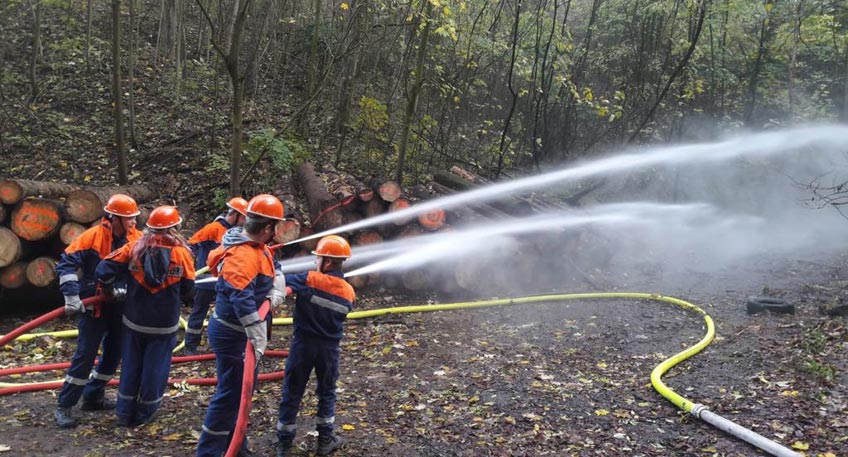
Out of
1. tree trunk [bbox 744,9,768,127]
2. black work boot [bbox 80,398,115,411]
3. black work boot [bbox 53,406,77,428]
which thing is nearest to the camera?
black work boot [bbox 53,406,77,428]

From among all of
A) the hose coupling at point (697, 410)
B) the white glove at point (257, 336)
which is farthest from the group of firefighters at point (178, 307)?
the hose coupling at point (697, 410)

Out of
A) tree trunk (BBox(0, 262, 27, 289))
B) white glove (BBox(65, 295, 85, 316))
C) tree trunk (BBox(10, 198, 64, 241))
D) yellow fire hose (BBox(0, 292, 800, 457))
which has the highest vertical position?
tree trunk (BBox(10, 198, 64, 241))

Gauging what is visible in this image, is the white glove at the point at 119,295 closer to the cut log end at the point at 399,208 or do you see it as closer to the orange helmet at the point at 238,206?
the orange helmet at the point at 238,206

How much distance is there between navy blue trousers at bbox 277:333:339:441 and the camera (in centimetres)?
470

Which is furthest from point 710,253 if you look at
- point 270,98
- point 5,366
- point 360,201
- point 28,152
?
point 28,152

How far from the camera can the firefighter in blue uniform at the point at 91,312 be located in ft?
16.9

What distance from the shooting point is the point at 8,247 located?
25.5ft

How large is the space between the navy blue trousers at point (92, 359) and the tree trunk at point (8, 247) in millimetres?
3221

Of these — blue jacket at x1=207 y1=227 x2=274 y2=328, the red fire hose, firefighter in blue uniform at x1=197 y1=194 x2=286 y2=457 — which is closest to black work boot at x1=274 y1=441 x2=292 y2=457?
firefighter in blue uniform at x1=197 y1=194 x2=286 y2=457

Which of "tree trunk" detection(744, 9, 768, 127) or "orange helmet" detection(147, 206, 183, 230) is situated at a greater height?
"tree trunk" detection(744, 9, 768, 127)

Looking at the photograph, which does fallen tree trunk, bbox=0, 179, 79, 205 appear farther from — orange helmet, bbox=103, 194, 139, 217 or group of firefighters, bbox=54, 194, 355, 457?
orange helmet, bbox=103, 194, 139, 217

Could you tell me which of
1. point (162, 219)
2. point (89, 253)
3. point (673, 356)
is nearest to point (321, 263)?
point (162, 219)

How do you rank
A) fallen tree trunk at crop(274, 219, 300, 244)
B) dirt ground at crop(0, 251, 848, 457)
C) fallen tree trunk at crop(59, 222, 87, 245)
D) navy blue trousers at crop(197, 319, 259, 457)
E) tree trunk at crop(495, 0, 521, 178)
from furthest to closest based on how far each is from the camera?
tree trunk at crop(495, 0, 521, 178) < fallen tree trunk at crop(274, 219, 300, 244) < fallen tree trunk at crop(59, 222, 87, 245) < dirt ground at crop(0, 251, 848, 457) < navy blue trousers at crop(197, 319, 259, 457)

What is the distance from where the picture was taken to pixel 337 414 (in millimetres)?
5652
